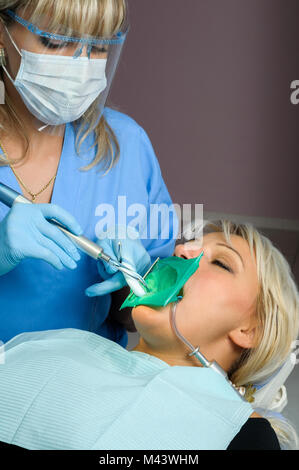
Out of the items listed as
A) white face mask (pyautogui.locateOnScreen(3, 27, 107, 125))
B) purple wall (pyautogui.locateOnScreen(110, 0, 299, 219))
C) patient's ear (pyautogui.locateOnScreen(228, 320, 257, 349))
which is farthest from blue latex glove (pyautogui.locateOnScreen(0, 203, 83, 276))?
purple wall (pyautogui.locateOnScreen(110, 0, 299, 219))

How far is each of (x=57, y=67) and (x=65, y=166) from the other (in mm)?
260

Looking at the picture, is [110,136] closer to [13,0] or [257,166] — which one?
[13,0]

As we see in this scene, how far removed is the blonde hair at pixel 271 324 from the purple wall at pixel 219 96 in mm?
2887

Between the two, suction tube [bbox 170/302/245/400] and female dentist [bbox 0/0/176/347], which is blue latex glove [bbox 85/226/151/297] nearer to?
female dentist [bbox 0/0/176/347]

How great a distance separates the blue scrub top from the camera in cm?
146

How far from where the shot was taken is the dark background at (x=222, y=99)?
422 centimetres

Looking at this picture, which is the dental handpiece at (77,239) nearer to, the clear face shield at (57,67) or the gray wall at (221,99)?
the clear face shield at (57,67)

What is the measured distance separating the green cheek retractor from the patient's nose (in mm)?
30

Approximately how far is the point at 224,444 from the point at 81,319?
1.64 feet

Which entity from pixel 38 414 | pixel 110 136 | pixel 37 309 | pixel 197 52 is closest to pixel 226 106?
pixel 197 52

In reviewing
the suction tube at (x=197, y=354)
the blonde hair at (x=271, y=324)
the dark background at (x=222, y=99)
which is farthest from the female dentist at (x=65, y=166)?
the dark background at (x=222, y=99)

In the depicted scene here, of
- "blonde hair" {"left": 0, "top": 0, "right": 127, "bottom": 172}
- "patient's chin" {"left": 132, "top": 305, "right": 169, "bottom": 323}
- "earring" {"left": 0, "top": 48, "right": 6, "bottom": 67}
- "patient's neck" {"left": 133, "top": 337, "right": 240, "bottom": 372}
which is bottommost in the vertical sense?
"patient's neck" {"left": 133, "top": 337, "right": 240, "bottom": 372}

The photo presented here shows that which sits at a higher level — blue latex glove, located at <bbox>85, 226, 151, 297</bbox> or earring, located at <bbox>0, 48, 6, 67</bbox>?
earring, located at <bbox>0, 48, 6, 67</bbox>

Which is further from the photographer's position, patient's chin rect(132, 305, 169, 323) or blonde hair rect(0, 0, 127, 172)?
patient's chin rect(132, 305, 169, 323)
